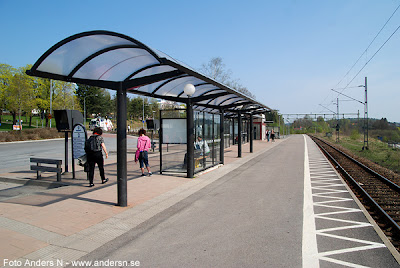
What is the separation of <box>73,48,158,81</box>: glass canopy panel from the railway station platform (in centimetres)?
283

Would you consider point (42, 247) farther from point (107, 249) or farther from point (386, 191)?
point (386, 191)

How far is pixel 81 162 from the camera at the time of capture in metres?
8.08

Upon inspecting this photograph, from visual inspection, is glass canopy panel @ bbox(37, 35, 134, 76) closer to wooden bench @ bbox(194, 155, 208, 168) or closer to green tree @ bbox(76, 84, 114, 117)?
wooden bench @ bbox(194, 155, 208, 168)

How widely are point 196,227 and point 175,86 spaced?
5567mm

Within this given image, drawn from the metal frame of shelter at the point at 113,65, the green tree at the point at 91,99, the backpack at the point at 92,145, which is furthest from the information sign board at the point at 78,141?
the green tree at the point at 91,99

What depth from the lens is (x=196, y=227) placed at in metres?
5.13

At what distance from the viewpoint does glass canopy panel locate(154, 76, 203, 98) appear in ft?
29.0

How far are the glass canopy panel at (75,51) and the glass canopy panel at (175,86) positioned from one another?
10.3 feet

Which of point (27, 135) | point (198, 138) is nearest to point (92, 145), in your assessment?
point (198, 138)

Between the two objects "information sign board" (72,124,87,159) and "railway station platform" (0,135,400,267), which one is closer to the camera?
"railway station platform" (0,135,400,267)

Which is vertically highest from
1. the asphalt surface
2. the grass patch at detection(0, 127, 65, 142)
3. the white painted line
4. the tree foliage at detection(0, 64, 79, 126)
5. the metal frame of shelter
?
the tree foliage at detection(0, 64, 79, 126)

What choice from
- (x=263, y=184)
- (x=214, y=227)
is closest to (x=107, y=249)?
(x=214, y=227)

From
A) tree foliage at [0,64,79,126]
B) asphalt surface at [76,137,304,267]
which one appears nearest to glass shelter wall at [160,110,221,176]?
asphalt surface at [76,137,304,267]

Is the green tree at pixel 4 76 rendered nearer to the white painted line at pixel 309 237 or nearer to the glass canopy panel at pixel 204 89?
the glass canopy panel at pixel 204 89
